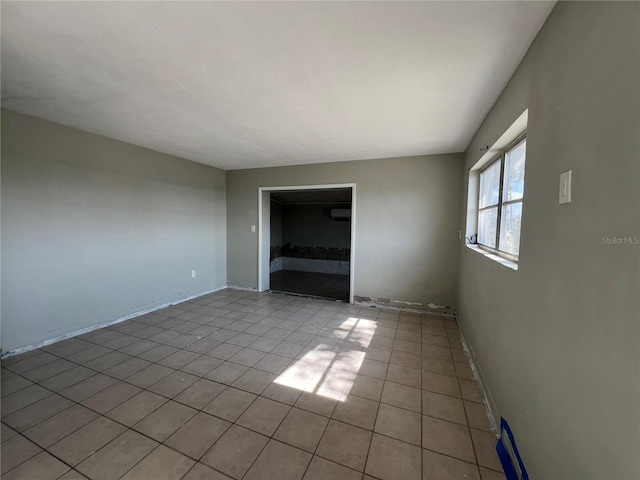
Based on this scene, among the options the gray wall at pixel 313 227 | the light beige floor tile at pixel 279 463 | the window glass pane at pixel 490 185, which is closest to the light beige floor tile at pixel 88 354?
the light beige floor tile at pixel 279 463

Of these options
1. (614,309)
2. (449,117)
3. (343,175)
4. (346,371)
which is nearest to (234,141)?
(343,175)

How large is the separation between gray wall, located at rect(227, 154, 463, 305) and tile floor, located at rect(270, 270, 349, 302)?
955 mm

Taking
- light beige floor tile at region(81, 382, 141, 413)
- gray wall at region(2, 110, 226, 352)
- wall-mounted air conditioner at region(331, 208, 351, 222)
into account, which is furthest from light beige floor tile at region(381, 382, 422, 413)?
wall-mounted air conditioner at region(331, 208, 351, 222)

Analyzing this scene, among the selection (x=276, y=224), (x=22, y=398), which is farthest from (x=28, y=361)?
(x=276, y=224)

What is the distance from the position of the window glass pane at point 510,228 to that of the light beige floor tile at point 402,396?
4.29 ft

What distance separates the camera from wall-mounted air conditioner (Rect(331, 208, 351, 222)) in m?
6.60

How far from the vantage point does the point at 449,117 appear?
7.60 feet

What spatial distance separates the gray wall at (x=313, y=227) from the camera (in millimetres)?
6938

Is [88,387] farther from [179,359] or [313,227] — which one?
[313,227]

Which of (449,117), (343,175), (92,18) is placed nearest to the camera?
(92,18)

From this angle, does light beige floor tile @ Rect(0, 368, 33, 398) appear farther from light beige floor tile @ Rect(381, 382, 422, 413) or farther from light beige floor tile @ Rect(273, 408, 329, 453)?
light beige floor tile @ Rect(381, 382, 422, 413)

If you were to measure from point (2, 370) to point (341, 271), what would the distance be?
5.77m

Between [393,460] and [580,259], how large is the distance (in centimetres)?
140

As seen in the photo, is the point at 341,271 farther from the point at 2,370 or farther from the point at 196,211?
the point at 2,370
